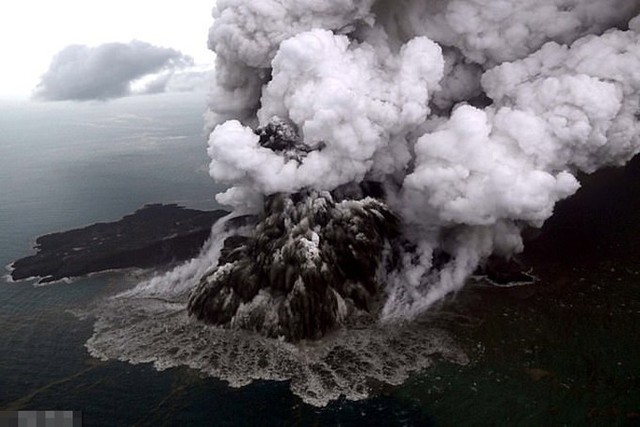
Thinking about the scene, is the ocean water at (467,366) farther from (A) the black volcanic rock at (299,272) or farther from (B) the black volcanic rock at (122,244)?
(A) the black volcanic rock at (299,272)

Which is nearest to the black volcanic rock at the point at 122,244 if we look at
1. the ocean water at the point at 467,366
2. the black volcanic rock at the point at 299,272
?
the ocean water at the point at 467,366

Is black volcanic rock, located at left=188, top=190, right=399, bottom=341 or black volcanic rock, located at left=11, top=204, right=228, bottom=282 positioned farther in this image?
black volcanic rock, located at left=11, top=204, right=228, bottom=282

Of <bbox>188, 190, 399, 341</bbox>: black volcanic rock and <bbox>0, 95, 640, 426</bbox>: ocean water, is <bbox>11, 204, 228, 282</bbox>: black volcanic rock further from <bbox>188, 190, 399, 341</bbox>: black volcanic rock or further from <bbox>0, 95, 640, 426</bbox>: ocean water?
<bbox>188, 190, 399, 341</bbox>: black volcanic rock

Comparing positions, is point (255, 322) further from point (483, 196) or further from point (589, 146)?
point (589, 146)

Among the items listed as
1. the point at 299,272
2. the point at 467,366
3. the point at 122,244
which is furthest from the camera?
the point at 122,244

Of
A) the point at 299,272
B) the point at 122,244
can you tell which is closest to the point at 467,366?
the point at 299,272

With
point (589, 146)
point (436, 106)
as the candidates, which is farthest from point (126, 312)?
point (589, 146)

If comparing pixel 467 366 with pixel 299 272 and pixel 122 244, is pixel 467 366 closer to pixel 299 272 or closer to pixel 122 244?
pixel 299 272

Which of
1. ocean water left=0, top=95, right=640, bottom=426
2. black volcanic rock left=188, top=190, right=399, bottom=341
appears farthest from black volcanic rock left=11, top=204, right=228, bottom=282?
black volcanic rock left=188, top=190, right=399, bottom=341
